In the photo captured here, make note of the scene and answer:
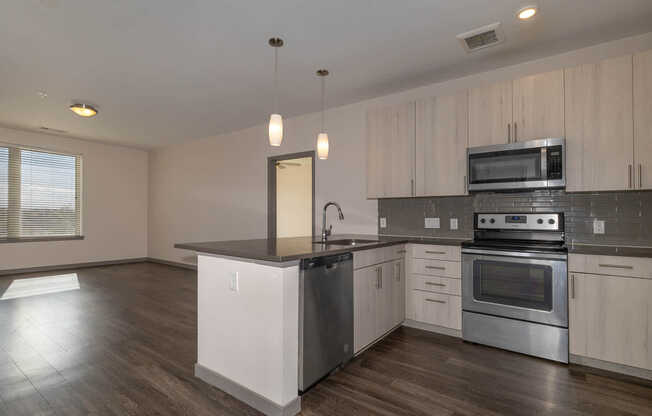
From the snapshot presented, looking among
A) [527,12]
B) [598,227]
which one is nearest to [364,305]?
[598,227]

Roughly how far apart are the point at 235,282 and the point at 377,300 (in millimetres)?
1357

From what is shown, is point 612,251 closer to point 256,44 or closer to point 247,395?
point 247,395

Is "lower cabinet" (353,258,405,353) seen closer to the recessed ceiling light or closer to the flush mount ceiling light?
the recessed ceiling light

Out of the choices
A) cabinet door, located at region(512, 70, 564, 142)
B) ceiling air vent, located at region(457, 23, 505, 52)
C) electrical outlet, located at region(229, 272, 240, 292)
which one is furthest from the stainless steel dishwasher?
ceiling air vent, located at region(457, 23, 505, 52)

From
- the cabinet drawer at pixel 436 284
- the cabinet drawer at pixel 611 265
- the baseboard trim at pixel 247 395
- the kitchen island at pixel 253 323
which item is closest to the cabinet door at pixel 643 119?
the cabinet drawer at pixel 611 265

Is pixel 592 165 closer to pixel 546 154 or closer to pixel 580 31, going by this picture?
pixel 546 154

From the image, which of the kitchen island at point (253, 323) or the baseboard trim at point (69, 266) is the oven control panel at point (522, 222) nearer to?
the kitchen island at point (253, 323)

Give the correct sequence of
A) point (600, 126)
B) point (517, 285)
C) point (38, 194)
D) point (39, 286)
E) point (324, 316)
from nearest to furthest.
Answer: point (324, 316)
point (600, 126)
point (517, 285)
point (39, 286)
point (38, 194)

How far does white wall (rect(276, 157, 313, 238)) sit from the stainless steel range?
3.43m

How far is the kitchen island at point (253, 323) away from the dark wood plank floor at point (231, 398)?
0.13 meters

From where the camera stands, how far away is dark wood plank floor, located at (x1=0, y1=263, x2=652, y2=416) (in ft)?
6.53

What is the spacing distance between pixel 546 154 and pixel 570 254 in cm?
86

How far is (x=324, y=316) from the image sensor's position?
2225 millimetres

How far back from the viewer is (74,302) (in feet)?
14.0
